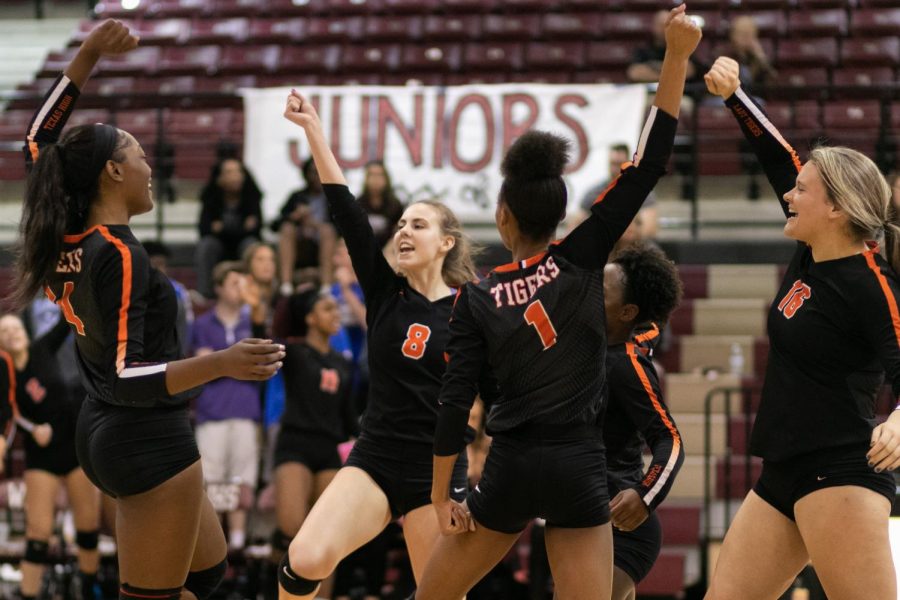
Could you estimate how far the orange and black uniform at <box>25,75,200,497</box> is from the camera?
364cm

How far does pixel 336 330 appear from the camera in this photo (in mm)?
7277

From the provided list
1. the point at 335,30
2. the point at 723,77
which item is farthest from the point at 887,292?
the point at 335,30

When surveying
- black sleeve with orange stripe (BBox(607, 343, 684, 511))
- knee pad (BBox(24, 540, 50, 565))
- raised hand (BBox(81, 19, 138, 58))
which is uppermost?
raised hand (BBox(81, 19, 138, 58))

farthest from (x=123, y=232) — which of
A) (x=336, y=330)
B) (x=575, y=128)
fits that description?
(x=575, y=128)

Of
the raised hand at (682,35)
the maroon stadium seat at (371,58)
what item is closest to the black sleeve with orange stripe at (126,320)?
the raised hand at (682,35)

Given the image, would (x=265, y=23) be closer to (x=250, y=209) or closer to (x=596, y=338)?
(x=250, y=209)

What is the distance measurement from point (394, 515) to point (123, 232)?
1.57 meters

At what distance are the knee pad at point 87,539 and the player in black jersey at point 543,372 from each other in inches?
157

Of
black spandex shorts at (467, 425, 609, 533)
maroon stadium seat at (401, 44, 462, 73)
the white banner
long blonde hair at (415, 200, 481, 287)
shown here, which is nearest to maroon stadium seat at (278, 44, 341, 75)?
maroon stadium seat at (401, 44, 462, 73)

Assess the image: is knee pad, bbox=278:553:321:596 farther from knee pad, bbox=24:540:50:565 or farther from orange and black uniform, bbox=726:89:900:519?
knee pad, bbox=24:540:50:565

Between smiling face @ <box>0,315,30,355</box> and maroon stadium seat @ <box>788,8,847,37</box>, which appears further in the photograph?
maroon stadium seat @ <box>788,8,847,37</box>

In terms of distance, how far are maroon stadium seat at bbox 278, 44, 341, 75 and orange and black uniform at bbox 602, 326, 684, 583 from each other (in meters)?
8.61

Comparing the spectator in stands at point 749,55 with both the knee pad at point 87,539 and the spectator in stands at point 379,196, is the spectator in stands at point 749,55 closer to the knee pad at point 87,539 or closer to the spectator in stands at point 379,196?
the spectator in stands at point 379,196

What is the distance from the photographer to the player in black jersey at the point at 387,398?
4.23 m
